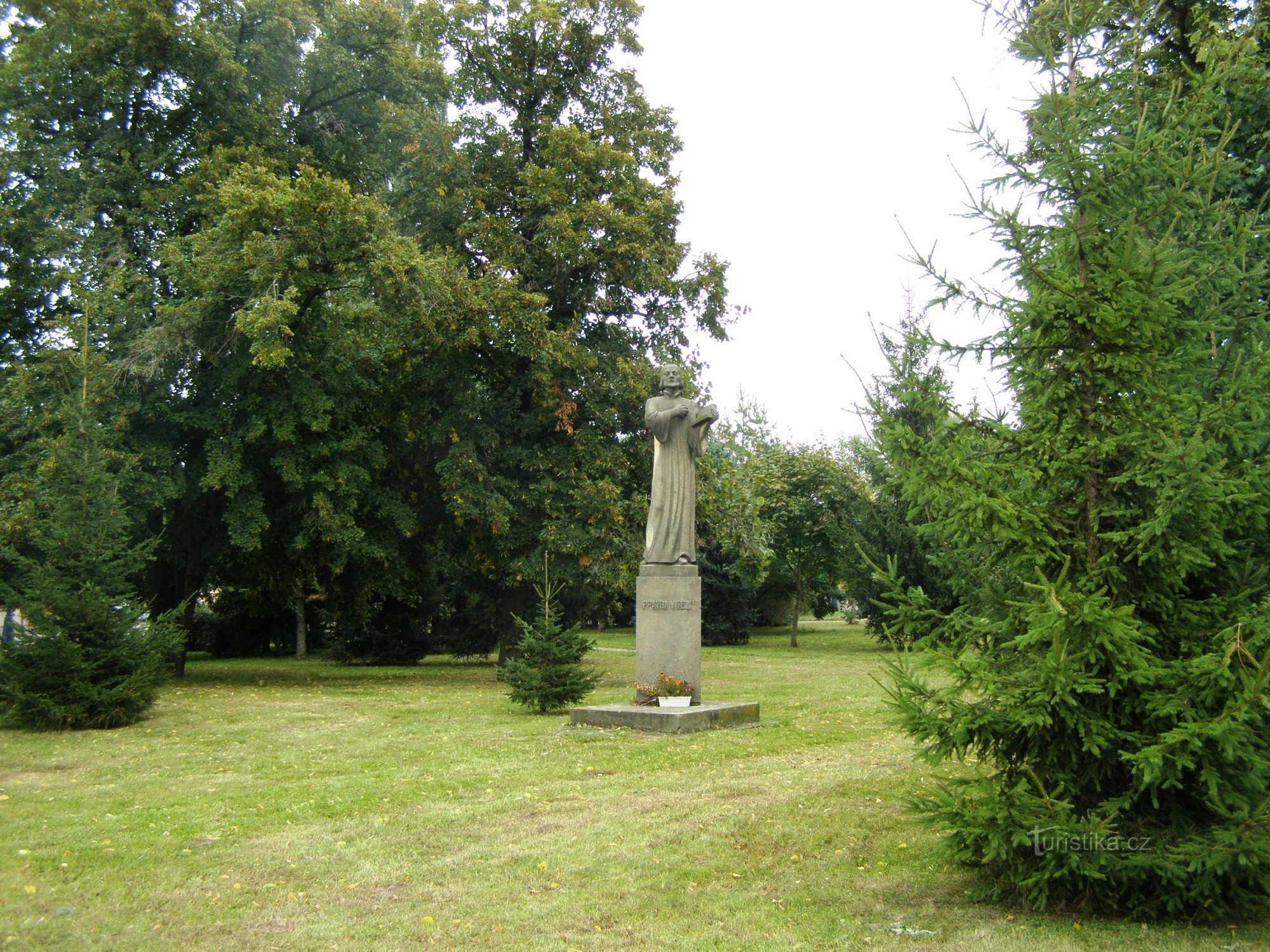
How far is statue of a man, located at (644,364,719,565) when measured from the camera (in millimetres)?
14344

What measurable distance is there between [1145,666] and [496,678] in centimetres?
1954

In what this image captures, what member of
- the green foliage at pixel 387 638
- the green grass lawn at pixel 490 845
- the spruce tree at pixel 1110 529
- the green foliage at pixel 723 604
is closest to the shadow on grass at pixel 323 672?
the green foliage at pixel 387 638

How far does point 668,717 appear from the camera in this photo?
12.8 m

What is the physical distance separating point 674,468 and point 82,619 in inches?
320

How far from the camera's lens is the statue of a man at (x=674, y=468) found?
565 inches

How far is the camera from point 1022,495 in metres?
5.96

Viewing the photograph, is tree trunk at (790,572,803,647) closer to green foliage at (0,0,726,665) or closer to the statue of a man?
green foliage at (0,0,726,665)

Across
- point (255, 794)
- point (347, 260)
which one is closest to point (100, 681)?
point (255, 794)

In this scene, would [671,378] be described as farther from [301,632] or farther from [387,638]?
[301,632]

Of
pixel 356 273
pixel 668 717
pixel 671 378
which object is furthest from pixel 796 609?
pixel 668 717

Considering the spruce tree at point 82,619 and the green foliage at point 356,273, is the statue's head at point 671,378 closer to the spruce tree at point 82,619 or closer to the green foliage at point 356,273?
the green foliage at point 356,273

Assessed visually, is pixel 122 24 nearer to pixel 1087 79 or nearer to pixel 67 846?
pixel 67 846

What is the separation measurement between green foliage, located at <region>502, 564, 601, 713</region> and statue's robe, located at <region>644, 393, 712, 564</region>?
86.1 inches
